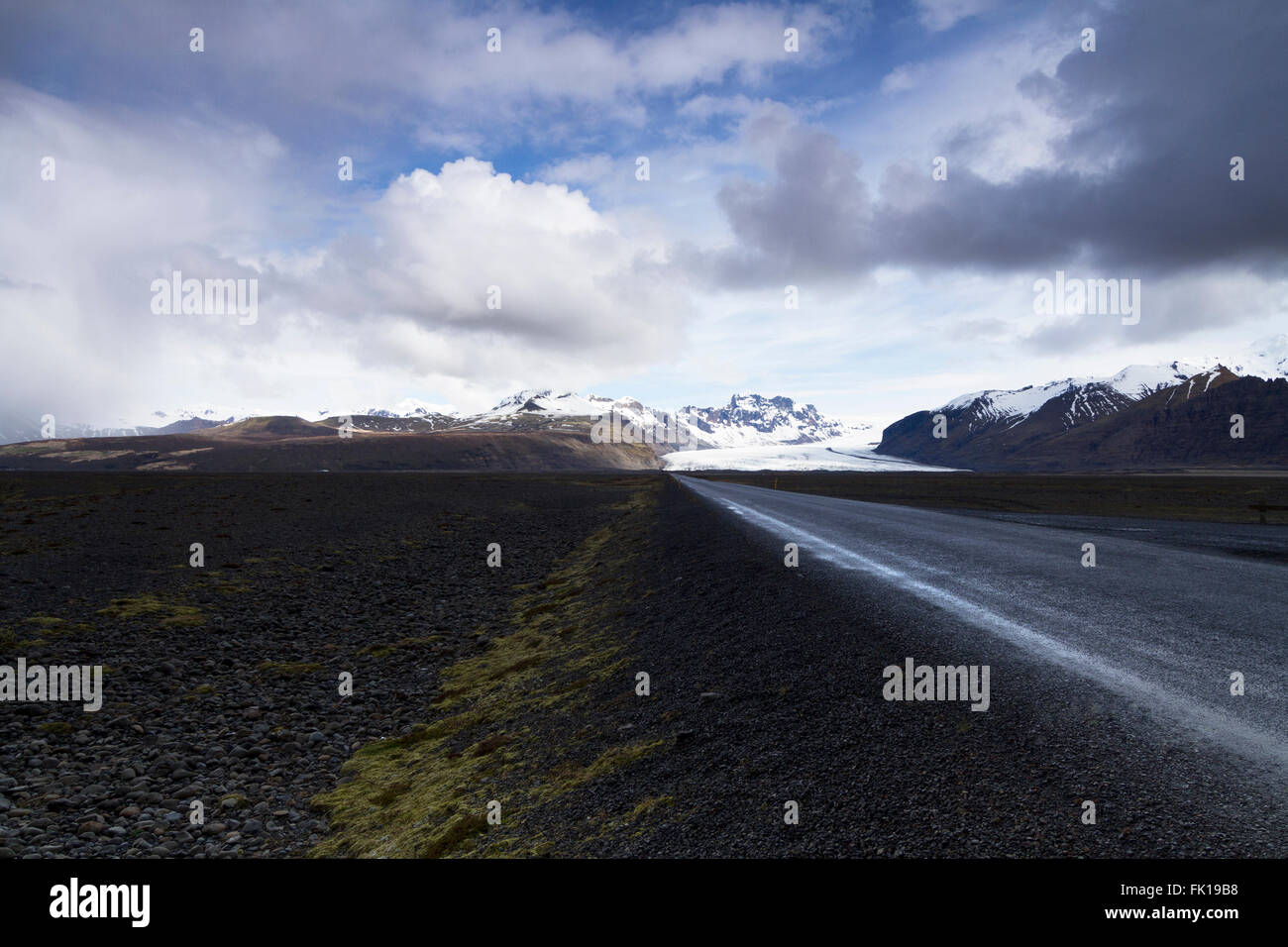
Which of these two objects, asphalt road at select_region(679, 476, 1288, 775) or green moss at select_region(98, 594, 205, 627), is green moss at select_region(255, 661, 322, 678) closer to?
green moss at select_region(98, 594, 205, 627)

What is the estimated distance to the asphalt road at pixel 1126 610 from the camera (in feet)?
18.6

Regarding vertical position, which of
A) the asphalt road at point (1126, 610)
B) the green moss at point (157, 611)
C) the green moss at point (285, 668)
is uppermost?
the asphalt road at point (1126, 610)

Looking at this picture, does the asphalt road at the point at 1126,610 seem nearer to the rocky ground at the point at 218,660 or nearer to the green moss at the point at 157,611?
the rocky ground at the point at 218,660

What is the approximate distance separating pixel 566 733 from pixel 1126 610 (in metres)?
8.86

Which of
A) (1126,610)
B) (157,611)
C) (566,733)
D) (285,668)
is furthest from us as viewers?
(157,611)

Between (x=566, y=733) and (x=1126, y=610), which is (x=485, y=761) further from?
(x=1126, y=610)

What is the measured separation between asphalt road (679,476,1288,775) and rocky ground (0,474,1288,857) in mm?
467

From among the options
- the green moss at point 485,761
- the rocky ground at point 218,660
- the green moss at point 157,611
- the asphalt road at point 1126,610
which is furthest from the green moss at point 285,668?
the asphalt road at point 1126,610

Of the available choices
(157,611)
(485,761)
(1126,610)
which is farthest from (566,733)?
(157,611)

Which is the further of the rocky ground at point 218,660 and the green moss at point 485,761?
the rocky ground at point 218,660

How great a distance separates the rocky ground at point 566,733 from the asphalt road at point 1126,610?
467 mm

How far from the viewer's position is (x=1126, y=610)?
946 centimetres
